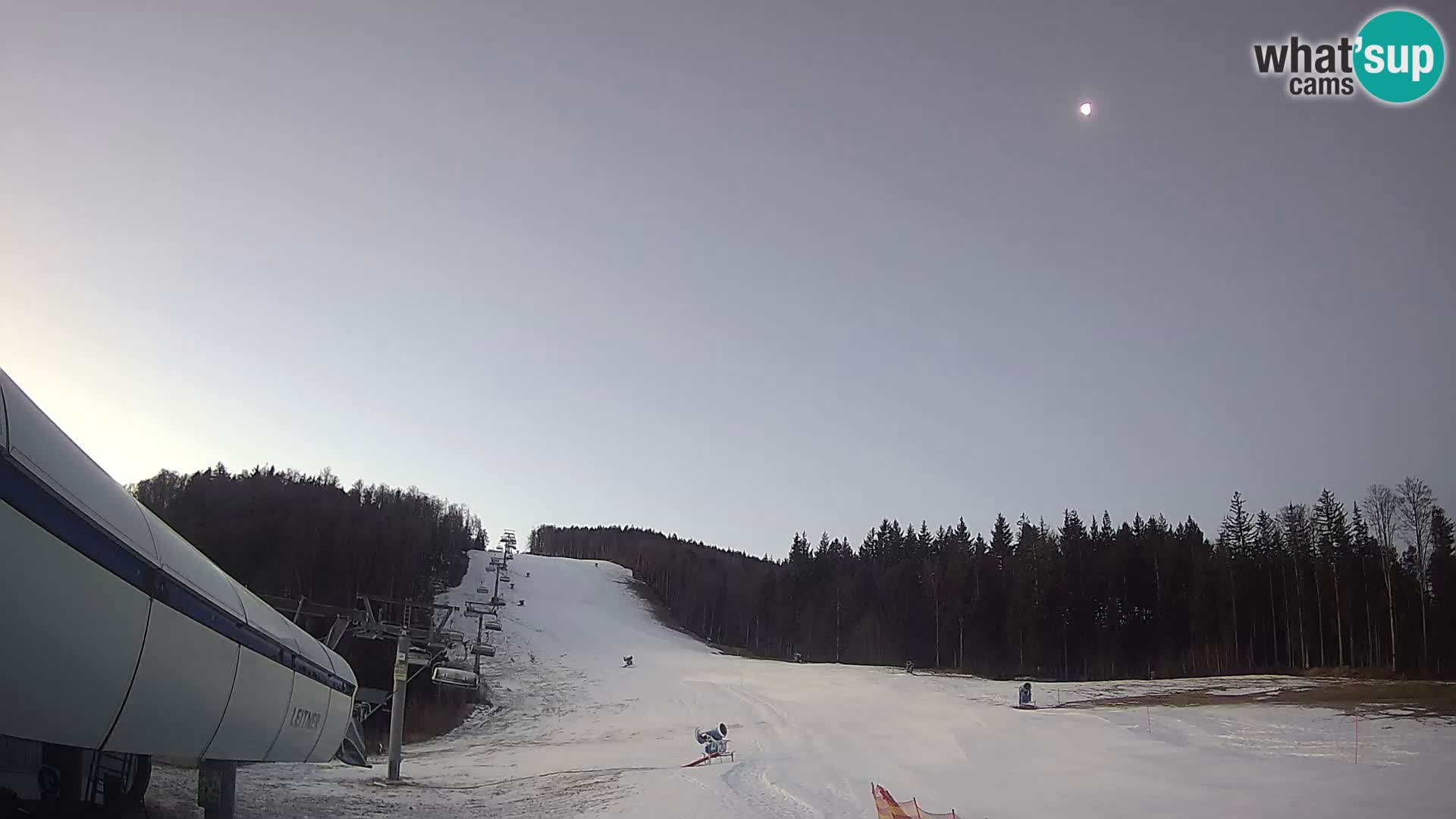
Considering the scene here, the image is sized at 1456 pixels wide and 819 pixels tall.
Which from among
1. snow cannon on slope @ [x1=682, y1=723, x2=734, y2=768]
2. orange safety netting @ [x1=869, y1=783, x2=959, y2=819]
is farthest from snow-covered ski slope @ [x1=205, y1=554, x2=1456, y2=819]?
snow cannon on slope @ [x1=682, y1=723, x2=734, y2=768]

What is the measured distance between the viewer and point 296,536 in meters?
63.2

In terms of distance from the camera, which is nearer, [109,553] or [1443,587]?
[109,553]

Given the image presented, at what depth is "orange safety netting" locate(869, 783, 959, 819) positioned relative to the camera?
50.3ft

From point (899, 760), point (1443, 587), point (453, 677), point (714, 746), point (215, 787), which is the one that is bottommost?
point (714, 746)

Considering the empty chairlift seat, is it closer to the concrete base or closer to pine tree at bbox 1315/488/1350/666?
the concrete base

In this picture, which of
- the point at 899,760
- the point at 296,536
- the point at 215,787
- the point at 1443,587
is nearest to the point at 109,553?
the point at 215,787

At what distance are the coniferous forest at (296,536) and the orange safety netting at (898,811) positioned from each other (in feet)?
172

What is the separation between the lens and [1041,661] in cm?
7069

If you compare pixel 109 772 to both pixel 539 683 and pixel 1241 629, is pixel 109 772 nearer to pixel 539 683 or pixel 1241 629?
pixel 539 683

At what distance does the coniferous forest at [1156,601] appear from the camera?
55656mm

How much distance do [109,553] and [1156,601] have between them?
7527 centimetres

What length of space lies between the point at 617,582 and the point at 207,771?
118 m

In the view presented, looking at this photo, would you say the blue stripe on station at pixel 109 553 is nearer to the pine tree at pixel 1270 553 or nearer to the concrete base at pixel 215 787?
the concrete base at pixel 215 787

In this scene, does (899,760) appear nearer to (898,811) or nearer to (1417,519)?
(898,811)
